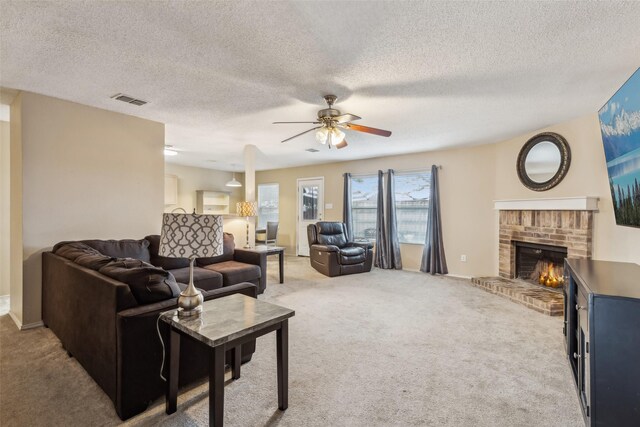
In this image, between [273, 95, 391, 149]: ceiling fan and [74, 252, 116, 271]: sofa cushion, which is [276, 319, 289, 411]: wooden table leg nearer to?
[74, 252, 116, 271]: sofa cushion

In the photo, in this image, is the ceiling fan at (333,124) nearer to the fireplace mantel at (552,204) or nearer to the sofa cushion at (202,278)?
the sofa cushion at (202,278)

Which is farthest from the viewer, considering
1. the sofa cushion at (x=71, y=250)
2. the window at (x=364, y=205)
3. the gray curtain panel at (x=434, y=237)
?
the window at (x=364, y=205)

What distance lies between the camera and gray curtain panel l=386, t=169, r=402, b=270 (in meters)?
6.04

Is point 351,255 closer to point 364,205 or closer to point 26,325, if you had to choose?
point 364,205

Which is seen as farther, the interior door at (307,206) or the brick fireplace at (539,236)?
the interior door at (307,206)

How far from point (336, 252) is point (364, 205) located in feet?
5.74

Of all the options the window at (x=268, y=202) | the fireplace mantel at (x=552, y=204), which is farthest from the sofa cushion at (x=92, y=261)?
the window at (x=268, y=202)

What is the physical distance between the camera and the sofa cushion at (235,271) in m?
3.59

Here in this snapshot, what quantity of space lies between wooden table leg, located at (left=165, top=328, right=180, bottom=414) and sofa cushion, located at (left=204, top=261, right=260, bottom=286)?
1.87 m

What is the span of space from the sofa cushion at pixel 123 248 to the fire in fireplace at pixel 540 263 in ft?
17.0

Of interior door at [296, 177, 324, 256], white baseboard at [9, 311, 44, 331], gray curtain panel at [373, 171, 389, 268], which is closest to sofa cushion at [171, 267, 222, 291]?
white baseboard at [9, 311, 44, 331]

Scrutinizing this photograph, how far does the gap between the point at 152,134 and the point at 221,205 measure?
455cm

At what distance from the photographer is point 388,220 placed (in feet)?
20.0

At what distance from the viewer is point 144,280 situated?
175 cm
